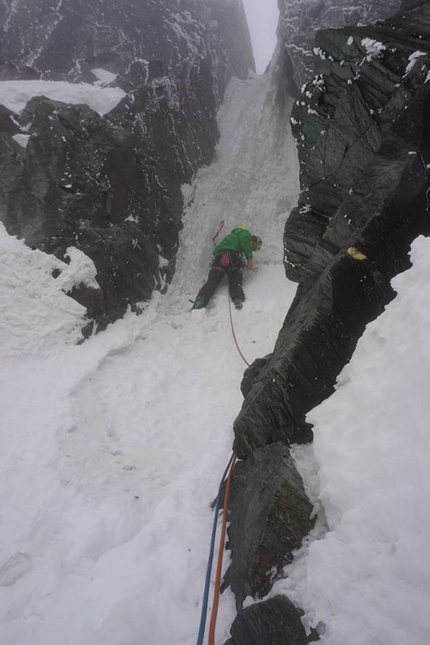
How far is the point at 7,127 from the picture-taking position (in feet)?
27.1

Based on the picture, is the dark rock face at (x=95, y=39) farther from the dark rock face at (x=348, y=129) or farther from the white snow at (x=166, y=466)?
the dark rock face at (x=348, y=129)

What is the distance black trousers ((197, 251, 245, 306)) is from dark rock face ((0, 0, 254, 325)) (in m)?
1.23

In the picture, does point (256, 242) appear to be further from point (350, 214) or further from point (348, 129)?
point (350, 214)

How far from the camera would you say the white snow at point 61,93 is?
863cm

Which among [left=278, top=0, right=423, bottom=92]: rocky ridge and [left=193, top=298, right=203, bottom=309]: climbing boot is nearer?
[left=193, top=298, right=203, bottom=309]: climbing boot

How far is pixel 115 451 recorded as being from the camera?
5.09m

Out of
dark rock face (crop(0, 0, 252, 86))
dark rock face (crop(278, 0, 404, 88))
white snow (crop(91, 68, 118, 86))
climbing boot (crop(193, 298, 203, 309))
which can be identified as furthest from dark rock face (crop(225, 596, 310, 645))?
dark rock face (crop(0, 0, 252, 86))

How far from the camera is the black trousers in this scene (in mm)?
9238

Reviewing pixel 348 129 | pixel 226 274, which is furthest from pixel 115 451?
pixel 226 274

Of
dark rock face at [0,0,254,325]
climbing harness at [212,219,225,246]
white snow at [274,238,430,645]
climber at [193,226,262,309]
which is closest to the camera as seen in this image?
white snow at [274,238,430,645]

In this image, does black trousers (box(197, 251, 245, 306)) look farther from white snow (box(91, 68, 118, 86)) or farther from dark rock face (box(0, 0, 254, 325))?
white snow (box(91, 68, 118, 86))

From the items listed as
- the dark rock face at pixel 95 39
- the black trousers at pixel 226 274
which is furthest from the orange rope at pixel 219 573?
the dark rock face at pixel 95 39

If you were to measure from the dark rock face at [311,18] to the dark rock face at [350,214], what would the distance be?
5.98 metres

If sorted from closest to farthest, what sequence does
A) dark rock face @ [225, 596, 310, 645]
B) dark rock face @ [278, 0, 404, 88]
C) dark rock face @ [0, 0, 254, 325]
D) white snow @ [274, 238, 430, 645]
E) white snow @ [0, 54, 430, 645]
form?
white snow @ [274, 238, 430, 645], white snow @ [0, 54, 430, 645], dark rock face @ [225, 596, 310, 645], dark rock face @ [0, 0, 254, 325], dark rock face @ [278, 0, 404, 88]
